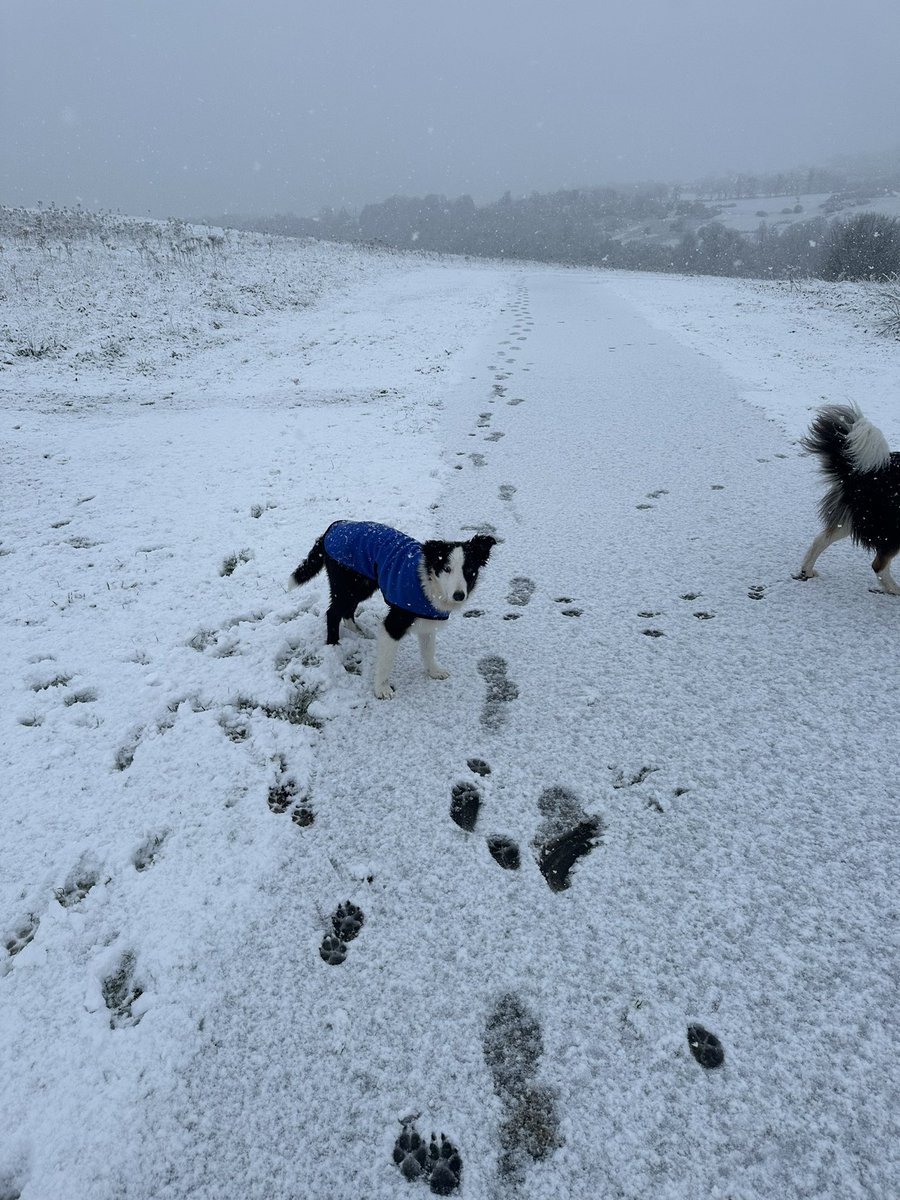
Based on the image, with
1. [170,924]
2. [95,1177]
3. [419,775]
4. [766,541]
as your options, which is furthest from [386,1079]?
[766,541]

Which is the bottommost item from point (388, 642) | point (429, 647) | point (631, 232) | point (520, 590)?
point (520, 590)

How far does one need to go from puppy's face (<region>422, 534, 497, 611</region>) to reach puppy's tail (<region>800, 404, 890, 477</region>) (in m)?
→ 2.72

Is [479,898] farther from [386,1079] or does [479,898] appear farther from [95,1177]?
[95,1177]

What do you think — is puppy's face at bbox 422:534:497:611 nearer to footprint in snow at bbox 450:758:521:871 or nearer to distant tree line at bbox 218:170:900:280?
footprint in snow at bbox 450:758:521:871

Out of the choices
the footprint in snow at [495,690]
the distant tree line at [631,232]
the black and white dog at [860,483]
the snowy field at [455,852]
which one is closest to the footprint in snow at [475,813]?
the snowy field at [455,852]

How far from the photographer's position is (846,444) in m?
4.12

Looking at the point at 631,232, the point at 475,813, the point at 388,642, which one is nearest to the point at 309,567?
the point at 388,642

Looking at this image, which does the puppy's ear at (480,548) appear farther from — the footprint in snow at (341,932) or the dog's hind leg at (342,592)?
the footprint in snow at (341,932)

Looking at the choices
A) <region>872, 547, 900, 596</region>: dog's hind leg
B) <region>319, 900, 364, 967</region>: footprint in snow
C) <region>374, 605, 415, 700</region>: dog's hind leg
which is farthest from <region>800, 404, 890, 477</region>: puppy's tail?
<region>319, 900, 364, 967</region>: footprint in snow

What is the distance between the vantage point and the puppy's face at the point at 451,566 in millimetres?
3184

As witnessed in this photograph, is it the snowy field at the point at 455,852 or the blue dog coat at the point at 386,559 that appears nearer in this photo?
the snowy field at the point at 455,852

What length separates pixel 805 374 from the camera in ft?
34.9

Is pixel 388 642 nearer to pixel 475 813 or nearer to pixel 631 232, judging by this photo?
pixel 475 813

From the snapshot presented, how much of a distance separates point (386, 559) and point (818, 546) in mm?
3456
